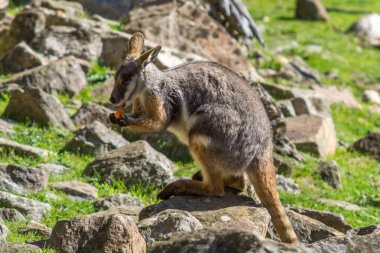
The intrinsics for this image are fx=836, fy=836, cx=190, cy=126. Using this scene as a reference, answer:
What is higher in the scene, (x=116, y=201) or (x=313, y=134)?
(x=116, y=201)

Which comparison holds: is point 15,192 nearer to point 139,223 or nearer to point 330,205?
point 139,223

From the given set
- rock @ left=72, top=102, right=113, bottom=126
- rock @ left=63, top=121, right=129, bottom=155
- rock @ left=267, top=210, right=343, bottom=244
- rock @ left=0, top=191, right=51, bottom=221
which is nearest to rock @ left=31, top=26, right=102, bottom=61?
rock @ left=72, top=102, right=113, bottom=126

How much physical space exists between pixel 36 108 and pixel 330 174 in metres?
4.95

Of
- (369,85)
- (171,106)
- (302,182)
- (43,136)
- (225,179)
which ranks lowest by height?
(369,85)

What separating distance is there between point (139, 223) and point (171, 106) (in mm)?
1822

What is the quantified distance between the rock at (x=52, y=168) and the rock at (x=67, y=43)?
505cm

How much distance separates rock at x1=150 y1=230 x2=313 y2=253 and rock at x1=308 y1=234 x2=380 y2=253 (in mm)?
1925

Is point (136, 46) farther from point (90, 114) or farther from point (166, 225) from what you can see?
point (90, 114)

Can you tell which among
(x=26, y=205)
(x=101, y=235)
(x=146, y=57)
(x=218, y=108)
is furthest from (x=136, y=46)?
(x=101, y=235)

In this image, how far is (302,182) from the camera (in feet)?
45.5

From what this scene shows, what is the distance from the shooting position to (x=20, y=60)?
1572cm

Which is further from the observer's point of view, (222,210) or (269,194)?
(269,194)

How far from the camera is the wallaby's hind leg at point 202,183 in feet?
29.3

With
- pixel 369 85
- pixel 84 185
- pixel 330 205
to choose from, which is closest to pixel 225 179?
pixel 84 185
